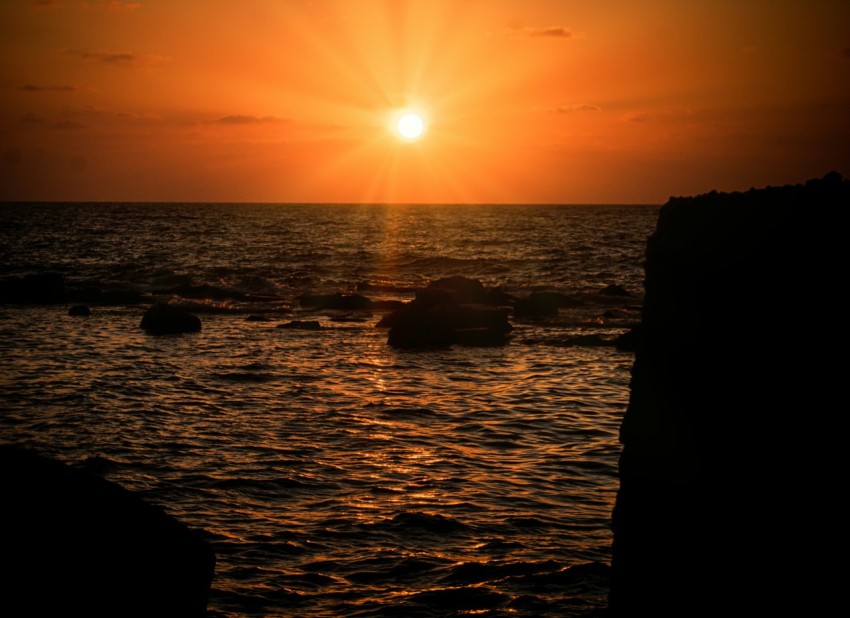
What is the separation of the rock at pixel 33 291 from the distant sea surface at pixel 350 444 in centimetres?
257

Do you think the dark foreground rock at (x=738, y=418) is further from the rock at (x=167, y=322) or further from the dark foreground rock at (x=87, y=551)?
the rock at (x=167, y=322)

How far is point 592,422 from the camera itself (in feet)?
48.0

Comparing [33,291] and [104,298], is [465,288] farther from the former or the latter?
[33,291]

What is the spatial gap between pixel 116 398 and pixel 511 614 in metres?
11.2

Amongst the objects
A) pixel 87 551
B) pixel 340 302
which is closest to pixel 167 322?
pixel 340 302

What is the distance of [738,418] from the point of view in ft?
15.5

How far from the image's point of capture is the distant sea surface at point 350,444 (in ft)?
26.7

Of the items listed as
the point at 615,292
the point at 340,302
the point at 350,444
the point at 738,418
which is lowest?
the point at 350,444

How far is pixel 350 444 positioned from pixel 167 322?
15.1 m

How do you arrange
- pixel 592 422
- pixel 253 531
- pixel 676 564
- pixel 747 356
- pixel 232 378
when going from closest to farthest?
1. pixel 747 356
2. pixel 676 564
3. pixel 253 531
4. pixel 592 422
5. pixel 232 378

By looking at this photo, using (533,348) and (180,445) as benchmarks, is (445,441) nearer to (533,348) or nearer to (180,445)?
(180,445)

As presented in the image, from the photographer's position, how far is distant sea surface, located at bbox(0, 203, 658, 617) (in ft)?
26.7

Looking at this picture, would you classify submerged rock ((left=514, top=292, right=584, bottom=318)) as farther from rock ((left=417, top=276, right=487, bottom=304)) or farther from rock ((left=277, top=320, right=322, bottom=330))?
rock ((left=277, top=320, right=322, bottom=330))

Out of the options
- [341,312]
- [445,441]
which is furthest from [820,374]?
[341,312]
